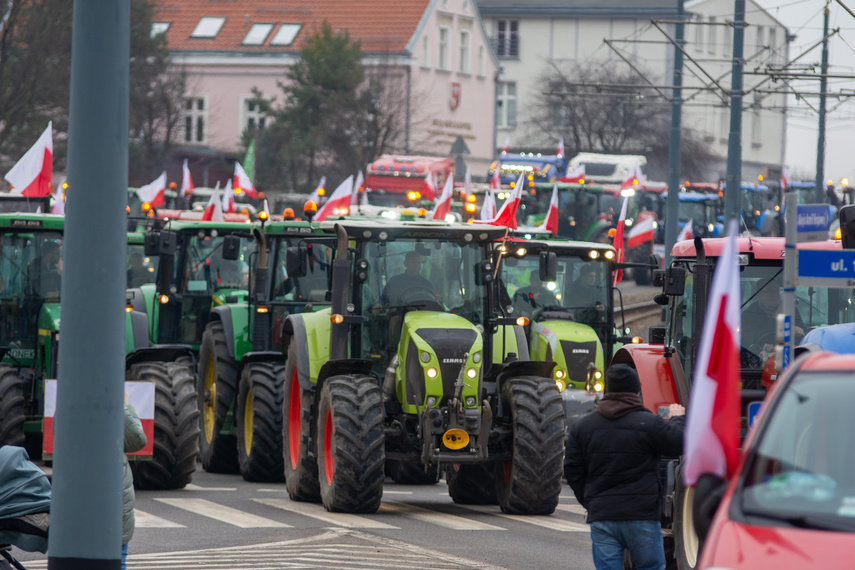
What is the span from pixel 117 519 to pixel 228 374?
10.2m

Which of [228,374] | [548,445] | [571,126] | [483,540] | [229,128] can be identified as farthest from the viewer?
[571,126]

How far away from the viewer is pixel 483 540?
12.2m

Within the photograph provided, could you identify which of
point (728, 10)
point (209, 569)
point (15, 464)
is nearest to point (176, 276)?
point (209, 569)

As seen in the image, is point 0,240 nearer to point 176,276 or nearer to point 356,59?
point 176,276

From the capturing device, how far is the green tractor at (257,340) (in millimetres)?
16016

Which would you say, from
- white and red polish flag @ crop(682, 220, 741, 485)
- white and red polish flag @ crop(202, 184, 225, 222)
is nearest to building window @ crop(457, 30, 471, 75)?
white and red polish flag @ crop(202, 184, 225, 222)

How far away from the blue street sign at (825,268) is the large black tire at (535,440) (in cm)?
531

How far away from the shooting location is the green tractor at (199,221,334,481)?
16.0 m

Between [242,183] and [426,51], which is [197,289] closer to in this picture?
[242,183]

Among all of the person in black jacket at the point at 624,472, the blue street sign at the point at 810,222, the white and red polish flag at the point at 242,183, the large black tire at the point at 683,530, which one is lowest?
the large black tire at the point at 683,530

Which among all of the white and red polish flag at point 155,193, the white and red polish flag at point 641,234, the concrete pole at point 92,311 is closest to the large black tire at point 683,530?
the concrete pole at point 92,311

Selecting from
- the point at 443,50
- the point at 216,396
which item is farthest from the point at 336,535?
the point at 443,50

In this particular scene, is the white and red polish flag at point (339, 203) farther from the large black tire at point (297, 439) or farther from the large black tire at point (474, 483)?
the large black tire at point (474, 483)

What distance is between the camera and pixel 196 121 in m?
65.9
